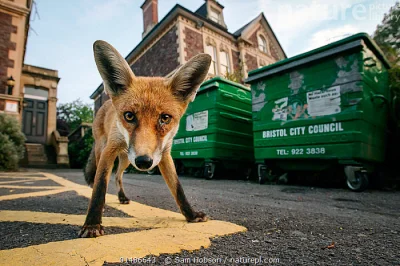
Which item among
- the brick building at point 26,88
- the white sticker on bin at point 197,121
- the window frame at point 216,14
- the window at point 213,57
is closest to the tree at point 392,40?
the white sticker on bin at point 197,121

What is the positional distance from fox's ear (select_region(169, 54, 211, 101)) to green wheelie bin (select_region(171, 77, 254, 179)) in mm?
4139

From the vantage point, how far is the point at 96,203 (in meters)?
1.58

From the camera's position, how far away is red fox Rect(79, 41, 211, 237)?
57.7 inches

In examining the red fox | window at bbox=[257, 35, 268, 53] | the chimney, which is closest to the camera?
the red fox

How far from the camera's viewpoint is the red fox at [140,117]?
1.47 m

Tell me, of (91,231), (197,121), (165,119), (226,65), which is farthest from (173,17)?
(91,231)

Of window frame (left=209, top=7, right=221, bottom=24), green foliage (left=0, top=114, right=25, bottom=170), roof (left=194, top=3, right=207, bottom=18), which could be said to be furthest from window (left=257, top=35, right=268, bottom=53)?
green foliage (left=0, top=114, right=25, bottom=170)

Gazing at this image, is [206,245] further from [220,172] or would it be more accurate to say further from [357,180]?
[220,172]

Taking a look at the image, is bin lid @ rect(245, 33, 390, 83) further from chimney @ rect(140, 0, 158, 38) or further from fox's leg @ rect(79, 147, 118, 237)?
chimney @ rect(140, 0, 158, 38)

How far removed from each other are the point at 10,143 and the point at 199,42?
11.3 meters

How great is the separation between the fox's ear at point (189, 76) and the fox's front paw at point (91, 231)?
113cm

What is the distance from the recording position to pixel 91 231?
55.6 inches

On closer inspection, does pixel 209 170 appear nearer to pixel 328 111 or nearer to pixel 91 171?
pixel 328 111

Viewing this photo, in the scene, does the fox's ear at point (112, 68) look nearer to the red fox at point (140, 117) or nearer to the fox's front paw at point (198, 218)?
the red fox at point (140, 117)
